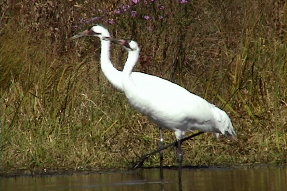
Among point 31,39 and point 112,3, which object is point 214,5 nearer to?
point 112,3

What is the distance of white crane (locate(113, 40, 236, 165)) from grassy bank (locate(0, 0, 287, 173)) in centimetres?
56

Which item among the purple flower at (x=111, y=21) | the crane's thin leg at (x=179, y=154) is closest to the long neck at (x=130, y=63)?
the crane's thin leg at (x=179, y=154)

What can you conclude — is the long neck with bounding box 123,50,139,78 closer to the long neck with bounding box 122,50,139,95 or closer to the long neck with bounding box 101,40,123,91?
the long neck with bounding box 122,50,139,95

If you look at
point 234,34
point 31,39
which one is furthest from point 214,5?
point 31,39

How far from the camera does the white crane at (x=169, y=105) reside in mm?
12992

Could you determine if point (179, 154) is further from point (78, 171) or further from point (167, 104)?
point (78, 171)

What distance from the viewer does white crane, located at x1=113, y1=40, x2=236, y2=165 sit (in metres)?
13.0

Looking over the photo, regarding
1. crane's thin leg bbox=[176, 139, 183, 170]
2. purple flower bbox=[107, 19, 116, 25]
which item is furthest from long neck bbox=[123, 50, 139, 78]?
purple flower bbox=[107, 19, 116, 25]

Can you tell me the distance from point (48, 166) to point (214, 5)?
17.2 feet

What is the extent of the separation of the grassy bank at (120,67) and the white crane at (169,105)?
1.83ft

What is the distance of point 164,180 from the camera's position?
12.1m

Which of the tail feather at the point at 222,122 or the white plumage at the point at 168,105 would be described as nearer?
the white plumage at the point at 168,105

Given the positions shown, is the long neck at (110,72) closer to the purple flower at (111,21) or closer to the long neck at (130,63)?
the long neck at (130,63)

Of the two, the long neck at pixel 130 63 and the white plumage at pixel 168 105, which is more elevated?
the long neck at pixel 130 63
